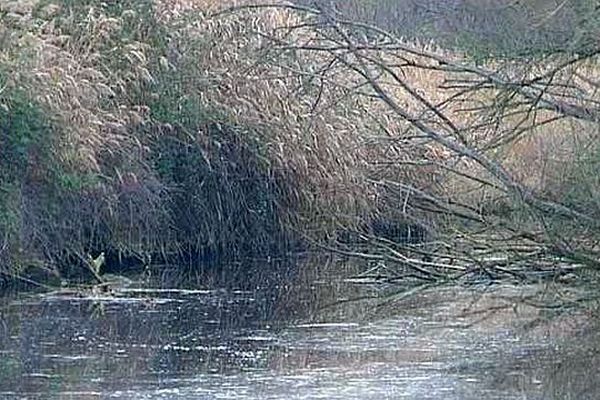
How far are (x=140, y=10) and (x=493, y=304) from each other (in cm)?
629

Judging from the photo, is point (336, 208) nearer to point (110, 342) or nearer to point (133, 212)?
point (133, 212)

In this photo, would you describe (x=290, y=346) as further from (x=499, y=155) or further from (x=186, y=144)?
(x=186, y=144)

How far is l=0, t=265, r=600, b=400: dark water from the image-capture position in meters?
10.9

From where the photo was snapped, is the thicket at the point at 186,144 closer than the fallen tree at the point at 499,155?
No

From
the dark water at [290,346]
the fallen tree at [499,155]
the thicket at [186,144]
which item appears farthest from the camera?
the thicket at [186,144]

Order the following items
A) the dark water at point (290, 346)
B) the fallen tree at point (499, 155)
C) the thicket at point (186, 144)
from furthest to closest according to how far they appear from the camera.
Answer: the thicket at point (186, 144) → the dark water at point (290, 346) → the fallen tree at point (499, 155)

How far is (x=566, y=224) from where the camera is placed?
9.81 meters

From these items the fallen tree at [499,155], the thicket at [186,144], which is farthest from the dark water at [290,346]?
the thicket at [186,144]

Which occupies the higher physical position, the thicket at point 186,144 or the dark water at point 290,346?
the thicket at point 186,144

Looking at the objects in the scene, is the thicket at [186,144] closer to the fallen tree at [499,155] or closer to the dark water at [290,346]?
the dark water at [290,346]

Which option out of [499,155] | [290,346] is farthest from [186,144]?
[499,155]

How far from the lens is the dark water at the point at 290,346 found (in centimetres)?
1095

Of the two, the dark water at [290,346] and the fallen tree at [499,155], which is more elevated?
the fallen tree at [499,155]

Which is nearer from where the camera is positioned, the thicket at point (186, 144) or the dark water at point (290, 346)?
the dark water at point (290, 346)
